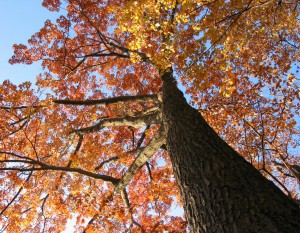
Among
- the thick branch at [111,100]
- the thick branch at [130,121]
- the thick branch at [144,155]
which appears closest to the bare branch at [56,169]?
the thick branch at [144,155]

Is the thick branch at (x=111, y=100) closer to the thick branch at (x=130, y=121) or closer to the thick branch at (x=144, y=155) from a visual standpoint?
the thick branch at (x=130, y=121)

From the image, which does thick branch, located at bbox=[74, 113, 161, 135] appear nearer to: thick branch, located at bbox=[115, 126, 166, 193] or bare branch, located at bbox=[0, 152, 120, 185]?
thick branch, located at bbox=[115, 126, 166, 193]

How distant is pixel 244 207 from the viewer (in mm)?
2871

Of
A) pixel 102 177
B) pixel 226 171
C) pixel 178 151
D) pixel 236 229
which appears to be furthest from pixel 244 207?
pixel 102 177

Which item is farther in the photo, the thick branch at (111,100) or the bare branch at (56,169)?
the thick branch at (111,100)

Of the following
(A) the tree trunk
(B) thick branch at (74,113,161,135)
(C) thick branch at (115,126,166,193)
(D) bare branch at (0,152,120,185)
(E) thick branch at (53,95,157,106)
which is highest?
(E) thick branch at (53,95,157,106)

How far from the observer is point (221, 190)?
3211 mm

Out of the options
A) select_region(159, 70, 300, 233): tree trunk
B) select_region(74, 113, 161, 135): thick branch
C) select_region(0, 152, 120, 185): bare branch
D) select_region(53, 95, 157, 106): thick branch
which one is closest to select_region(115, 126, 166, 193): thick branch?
select_region(0, 152, 120, 185): bare branch

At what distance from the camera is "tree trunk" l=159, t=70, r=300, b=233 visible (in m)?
2.71

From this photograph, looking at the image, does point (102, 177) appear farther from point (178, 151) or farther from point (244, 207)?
point (244, 207)

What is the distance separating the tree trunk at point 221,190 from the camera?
107 inches

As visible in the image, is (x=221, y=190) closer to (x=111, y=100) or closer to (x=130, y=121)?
(x=130, y=121)

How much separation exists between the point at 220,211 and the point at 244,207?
288mm

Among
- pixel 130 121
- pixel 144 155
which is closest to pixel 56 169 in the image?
pixel 144 155
